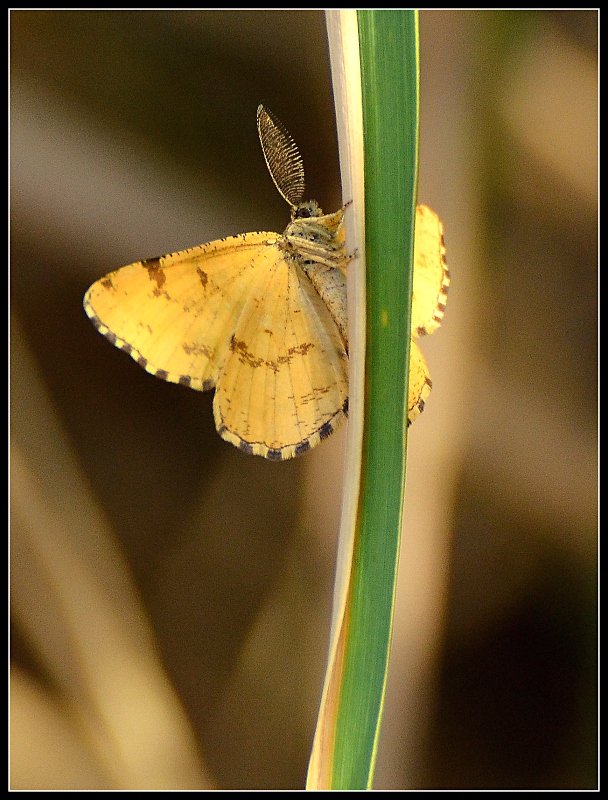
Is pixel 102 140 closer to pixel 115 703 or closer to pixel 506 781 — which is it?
pixel 115 703

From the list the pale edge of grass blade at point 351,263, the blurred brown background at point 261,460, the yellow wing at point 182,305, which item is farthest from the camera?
the blurred brown background at point 261,460

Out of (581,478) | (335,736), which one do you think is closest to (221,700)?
(335,736)

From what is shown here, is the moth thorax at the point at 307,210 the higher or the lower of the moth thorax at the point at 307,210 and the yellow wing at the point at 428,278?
the higher

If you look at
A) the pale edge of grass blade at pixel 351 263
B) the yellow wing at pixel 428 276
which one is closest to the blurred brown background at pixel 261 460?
the yellow wing at pixel 428 276

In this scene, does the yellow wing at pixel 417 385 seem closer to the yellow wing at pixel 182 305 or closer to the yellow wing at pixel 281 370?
the yellow wing at pixel 281 370

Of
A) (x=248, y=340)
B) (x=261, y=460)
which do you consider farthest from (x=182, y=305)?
(x=261, y=460)
